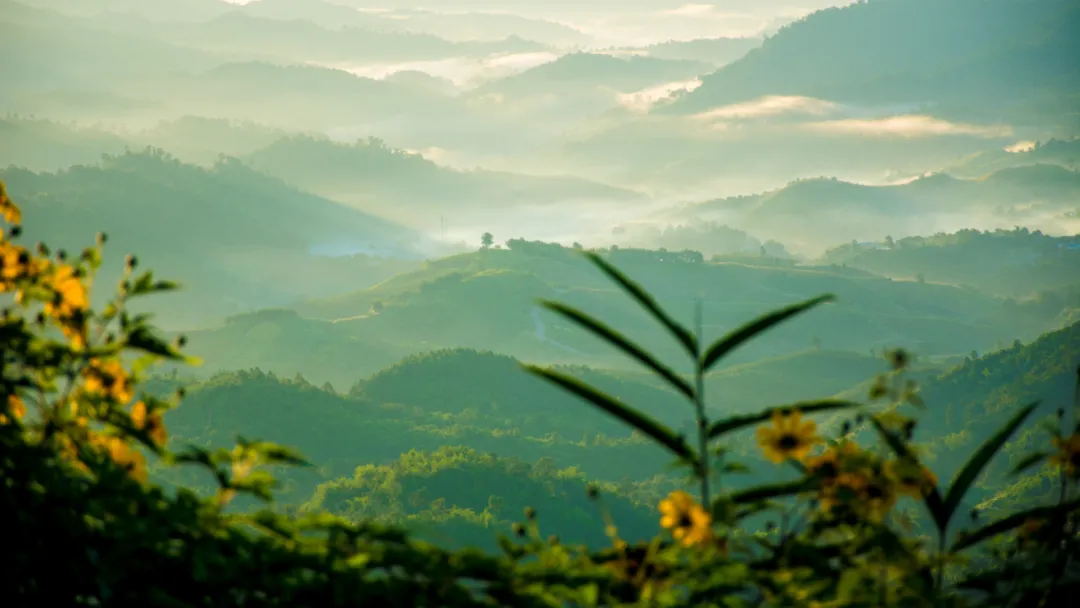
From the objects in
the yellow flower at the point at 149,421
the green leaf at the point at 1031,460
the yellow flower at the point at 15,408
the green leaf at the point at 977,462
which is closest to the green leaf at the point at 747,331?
the green leaf at the point at 977,462

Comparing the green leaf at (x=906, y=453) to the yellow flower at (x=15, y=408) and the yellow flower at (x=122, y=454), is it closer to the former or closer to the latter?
the yellow flower at (x=122, y=454)

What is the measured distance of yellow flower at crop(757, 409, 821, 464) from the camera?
3123 mm

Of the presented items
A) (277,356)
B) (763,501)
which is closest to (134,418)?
(763,501)

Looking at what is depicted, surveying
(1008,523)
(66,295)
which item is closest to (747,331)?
(1008,523)

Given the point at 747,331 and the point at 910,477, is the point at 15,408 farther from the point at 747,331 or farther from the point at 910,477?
the point at 910,477

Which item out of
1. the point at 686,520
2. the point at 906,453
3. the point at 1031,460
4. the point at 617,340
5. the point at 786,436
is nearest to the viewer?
the point at 617,340

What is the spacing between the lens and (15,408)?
3.56m

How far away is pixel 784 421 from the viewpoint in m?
3.14

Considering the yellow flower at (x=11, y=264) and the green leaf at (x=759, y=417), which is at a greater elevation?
the yellow flower at (x=11, y=264)

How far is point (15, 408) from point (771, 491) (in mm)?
2236

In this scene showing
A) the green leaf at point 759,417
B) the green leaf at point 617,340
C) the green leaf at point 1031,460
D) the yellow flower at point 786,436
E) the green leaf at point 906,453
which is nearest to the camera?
the green leaf at point 617,340

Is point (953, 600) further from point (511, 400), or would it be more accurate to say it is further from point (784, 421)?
point (511, 400)

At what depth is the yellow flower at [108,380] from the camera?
11.3 feet

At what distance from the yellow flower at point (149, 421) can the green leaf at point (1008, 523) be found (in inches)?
90.2
